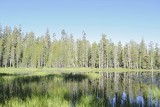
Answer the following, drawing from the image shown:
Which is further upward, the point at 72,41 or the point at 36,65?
the point at 72,41

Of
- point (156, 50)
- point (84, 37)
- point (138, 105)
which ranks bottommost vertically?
point (138, 105)

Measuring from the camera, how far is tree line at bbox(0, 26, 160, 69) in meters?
112

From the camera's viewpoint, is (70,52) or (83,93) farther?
(70,52)

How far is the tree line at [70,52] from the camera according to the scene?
112375 millimetres

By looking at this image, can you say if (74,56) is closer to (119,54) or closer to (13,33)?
(119,54)

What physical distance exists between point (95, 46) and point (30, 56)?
35252mm

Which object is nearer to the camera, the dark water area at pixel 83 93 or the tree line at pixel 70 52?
the dark water area at pixel 83 93

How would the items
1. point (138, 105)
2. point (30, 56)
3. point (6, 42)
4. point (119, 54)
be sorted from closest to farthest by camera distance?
point (138, 105), point (6, 42), point (30, 56), point (119, 54)

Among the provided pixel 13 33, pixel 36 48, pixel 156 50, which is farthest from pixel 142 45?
pixel 13 33

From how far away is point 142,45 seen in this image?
124625 mm

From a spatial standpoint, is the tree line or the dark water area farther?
the tree line

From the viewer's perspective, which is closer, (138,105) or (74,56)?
(138,105)

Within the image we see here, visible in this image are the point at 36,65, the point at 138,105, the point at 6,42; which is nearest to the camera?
the point at 138,105

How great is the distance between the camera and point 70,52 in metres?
122
